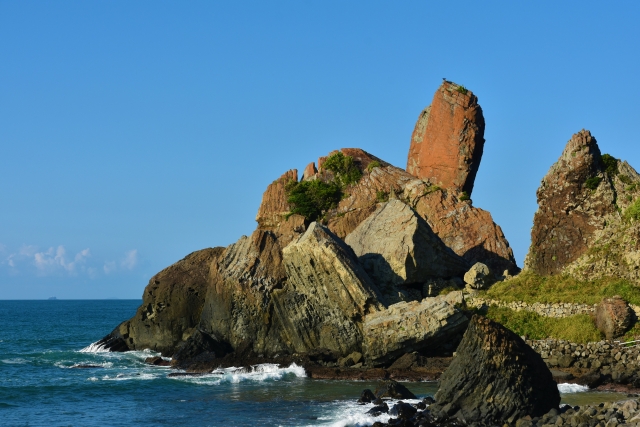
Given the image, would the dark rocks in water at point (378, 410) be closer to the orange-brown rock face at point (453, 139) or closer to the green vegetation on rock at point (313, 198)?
the green vegetation on rock at point (313, 198)

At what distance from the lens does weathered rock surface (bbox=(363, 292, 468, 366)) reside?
36.5m

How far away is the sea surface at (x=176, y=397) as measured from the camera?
2891 centimetres

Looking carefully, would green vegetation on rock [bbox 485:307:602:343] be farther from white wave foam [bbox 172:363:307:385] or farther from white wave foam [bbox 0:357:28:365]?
white wave foam [bbox 0:357:28:365]

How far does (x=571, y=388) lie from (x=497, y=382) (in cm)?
777

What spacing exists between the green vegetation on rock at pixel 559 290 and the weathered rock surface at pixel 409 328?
4451mm

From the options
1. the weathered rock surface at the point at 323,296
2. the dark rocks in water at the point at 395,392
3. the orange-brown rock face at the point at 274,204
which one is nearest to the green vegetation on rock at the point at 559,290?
the weathered rock surface at the point at 323,296

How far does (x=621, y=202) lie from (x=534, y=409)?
20.1 metres

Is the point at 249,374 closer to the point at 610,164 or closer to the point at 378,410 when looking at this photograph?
the point at 378,410

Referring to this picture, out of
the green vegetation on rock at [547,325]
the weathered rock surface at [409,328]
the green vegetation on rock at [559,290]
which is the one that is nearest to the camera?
the green vegetation on rock at [547,325]

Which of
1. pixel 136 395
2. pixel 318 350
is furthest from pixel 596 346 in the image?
pixel 136 395

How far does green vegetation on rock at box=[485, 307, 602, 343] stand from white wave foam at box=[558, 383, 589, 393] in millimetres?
3490

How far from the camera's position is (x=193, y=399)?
108ft

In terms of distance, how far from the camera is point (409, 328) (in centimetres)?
3644

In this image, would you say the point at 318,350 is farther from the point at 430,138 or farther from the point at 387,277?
the point at 430,138
